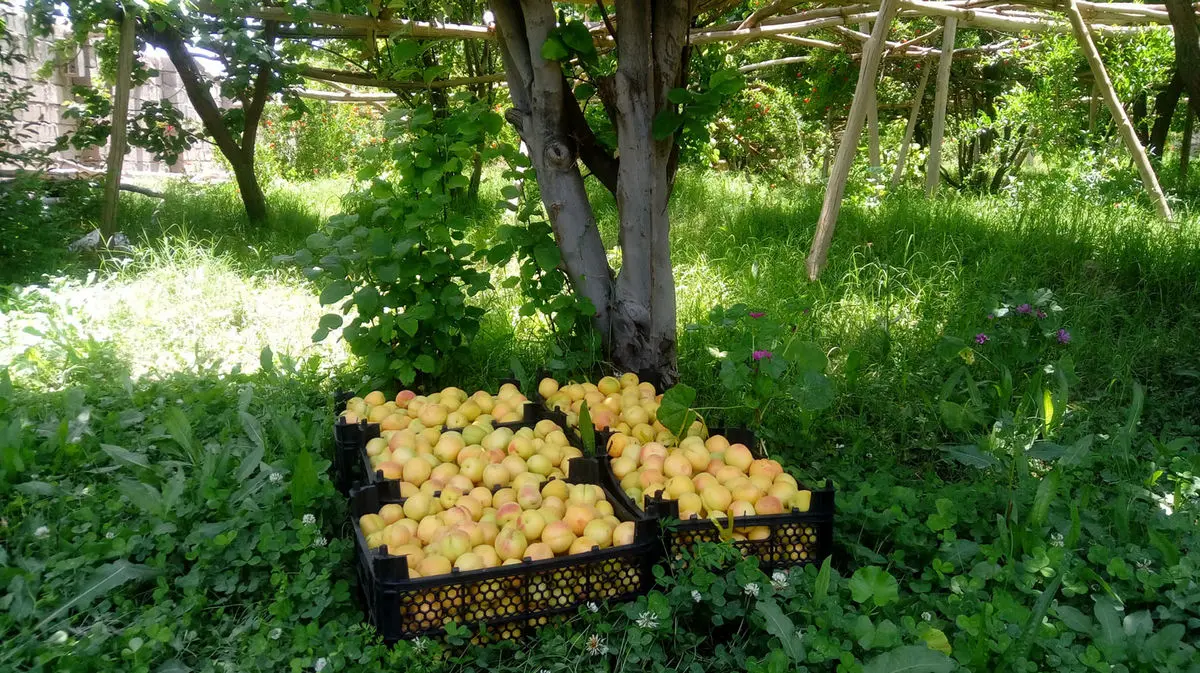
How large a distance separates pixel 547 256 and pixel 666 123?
0.65m

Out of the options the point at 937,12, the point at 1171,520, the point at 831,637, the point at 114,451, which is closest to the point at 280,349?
the point at 114,451

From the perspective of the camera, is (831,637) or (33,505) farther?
(33,505)

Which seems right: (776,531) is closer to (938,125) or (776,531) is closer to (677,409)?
(677,409)

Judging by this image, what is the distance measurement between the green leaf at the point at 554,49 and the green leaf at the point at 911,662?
2.15m

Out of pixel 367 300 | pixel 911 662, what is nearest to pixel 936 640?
pixel 911 662

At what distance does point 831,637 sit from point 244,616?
1.29m

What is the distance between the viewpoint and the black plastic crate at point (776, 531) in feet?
6.37

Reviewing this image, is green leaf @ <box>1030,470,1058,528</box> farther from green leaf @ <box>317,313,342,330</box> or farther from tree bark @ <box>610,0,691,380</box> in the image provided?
green leaf @ <box>317,313,342,330</box>

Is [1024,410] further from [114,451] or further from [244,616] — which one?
[114,451]

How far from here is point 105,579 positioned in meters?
1.86

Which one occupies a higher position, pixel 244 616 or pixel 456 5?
pixel 456 5

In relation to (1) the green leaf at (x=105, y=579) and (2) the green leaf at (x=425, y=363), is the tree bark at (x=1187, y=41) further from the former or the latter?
(1) the green leaf at (x=105, y=579)

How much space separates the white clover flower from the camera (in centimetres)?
171

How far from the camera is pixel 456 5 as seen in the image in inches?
314
